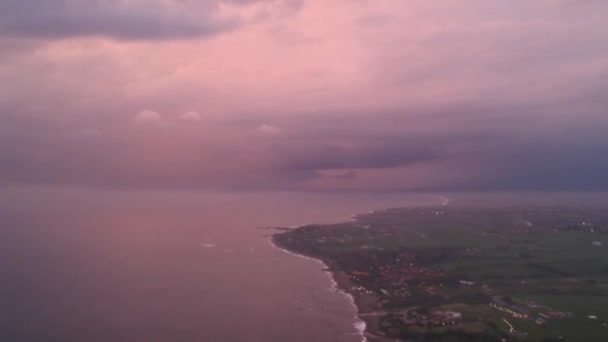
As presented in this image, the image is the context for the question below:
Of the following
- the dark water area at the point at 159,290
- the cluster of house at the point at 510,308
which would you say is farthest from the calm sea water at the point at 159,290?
the cluster of house at the point at 510,308

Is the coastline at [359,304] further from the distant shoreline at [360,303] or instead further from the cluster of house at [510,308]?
the cluster of house at [510,308]

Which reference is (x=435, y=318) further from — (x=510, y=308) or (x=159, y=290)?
(x=159, y=290)

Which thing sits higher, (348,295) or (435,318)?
(435,318)

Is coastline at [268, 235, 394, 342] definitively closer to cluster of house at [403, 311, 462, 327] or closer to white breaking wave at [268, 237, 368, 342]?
white breaking wave at [268, 237, 368, 342]

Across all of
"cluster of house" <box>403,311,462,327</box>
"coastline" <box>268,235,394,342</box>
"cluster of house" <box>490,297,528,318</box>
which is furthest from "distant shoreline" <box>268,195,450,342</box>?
"cluster of house" <box>490,297,528,318</box>

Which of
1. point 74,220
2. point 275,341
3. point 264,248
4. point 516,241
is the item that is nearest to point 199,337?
point 275,341

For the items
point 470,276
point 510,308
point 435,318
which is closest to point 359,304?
point 435,318
